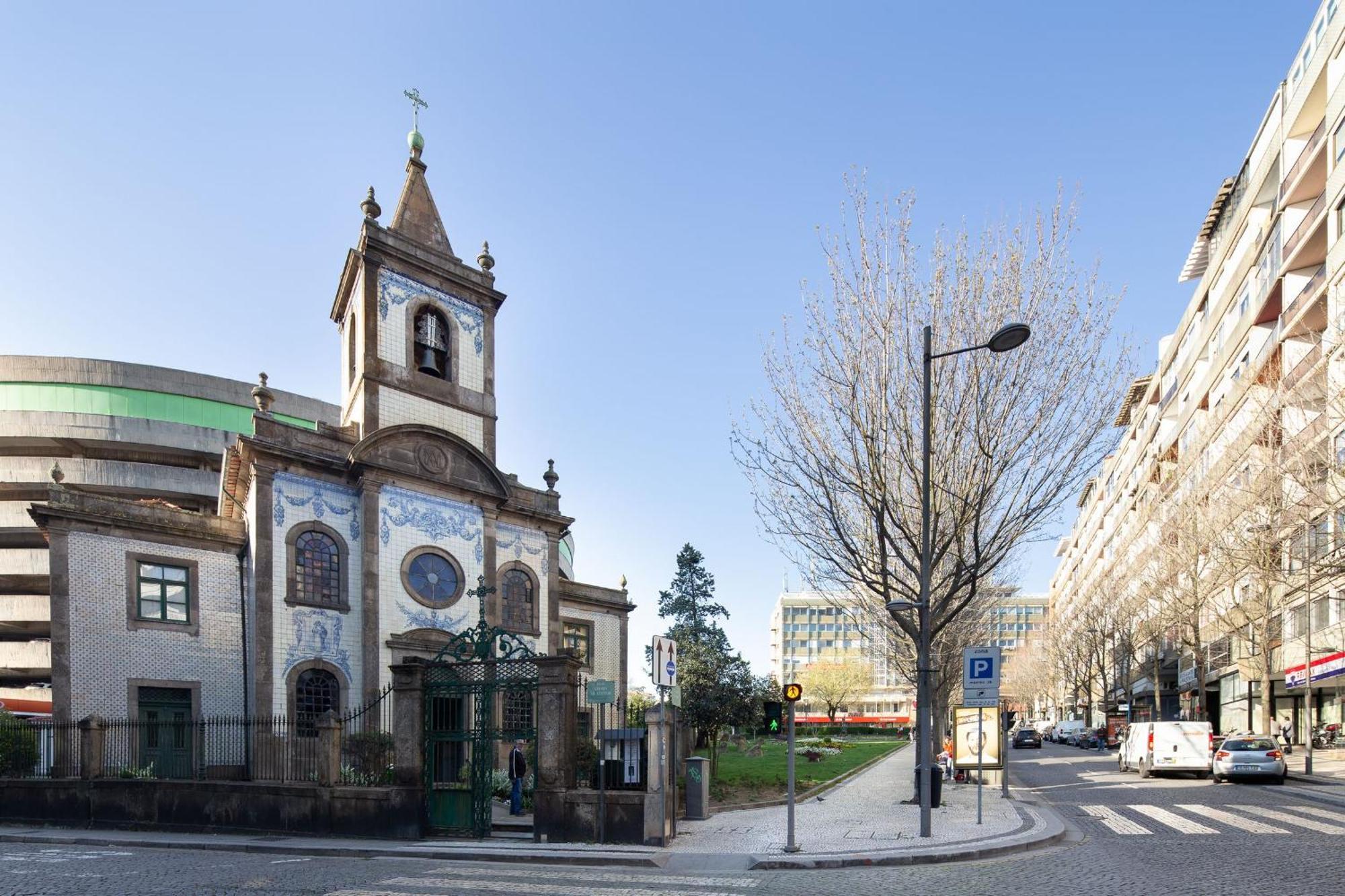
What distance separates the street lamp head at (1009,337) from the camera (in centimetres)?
1365

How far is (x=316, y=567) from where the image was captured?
25.8 m

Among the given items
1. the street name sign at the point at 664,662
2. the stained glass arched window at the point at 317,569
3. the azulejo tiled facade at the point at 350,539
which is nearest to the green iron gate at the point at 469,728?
the street name sign at the point at 664,662

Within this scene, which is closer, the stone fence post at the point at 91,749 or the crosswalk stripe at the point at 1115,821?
the crosswalk stripe at the point at 1115,821

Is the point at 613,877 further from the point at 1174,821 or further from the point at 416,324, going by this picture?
the point at 416,324

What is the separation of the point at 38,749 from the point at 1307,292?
4136cm

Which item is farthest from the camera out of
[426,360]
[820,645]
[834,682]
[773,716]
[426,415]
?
[820,645]

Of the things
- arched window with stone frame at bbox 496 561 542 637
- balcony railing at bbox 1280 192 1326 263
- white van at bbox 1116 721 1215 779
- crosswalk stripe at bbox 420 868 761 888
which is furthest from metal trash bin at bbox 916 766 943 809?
balcony railing at bbox 1280 192 1326 263

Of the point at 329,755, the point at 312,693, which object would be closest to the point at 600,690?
the point at 329,755

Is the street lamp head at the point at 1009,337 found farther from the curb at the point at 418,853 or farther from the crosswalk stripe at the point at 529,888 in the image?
the curb at the point at 418,853

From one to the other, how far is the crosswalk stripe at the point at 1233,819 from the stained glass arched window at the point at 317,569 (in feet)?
65.8

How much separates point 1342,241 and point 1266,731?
1695 cm

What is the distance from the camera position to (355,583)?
2631cm

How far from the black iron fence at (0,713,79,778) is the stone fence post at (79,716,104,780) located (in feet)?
5.15

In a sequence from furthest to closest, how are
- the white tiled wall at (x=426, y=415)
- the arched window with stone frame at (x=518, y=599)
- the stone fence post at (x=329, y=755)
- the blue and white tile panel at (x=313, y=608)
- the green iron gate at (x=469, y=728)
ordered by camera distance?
the arched window with stone frame at (x=518, y=599) < the white tiled wall at (x=426, y=415) < the blue and white tile panel at (x=313, y=608) < the stone fence post at (x=329, y=755) < the green iron gate at (x=469, y=728)
